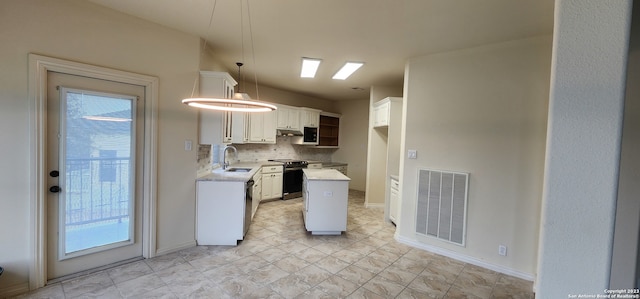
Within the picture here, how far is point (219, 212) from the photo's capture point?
335 cm

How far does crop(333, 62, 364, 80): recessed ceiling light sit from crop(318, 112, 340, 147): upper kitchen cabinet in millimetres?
2405

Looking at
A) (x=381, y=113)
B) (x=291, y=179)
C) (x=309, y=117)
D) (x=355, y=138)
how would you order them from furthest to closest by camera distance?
1. (x=355, y=138)
2. (x=309, y=117)
3. (x=291, y=179)
4. (x=381, y=113)

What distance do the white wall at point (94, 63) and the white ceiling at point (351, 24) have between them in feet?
0.75

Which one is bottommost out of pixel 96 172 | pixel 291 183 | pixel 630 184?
pixel 291 183

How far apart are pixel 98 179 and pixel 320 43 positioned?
2.92 metres

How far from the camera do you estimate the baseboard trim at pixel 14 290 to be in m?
2.12

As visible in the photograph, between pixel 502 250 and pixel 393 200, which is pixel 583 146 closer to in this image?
pixel 502 250

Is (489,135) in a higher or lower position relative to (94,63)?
lower

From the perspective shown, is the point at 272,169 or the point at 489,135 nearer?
the point at 489,135

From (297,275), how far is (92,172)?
7.82ft

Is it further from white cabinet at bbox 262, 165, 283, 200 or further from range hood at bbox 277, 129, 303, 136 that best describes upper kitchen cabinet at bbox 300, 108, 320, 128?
white cabinet at bbox 262, 165, 283, 200

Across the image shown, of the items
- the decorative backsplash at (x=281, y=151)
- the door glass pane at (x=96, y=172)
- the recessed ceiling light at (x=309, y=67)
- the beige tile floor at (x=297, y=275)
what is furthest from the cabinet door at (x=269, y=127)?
the door glass pane at (x=96, y=172)

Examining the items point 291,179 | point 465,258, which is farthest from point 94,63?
point 465,258

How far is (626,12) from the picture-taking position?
994 millimetres
